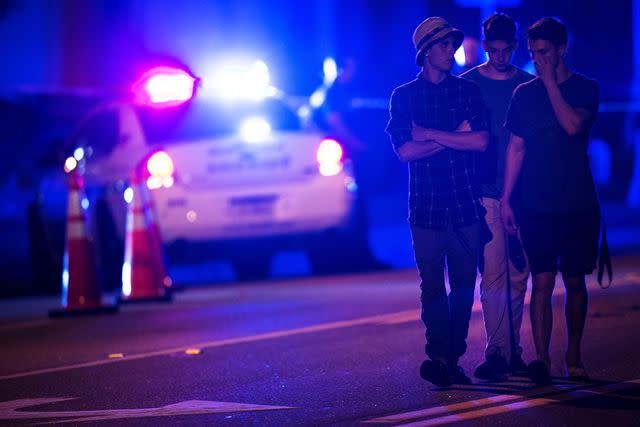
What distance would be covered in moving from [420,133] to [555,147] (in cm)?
63

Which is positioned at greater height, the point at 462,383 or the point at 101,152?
the point at 101,152

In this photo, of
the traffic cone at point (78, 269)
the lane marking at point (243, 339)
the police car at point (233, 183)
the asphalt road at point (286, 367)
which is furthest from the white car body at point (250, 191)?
the lane marking at point (243, 339)

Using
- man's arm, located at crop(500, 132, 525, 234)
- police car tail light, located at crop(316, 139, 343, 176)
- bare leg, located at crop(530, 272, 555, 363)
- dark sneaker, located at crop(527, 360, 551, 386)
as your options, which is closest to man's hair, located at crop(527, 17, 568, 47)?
man's arm, located at crop(500, 132, 525, 234)

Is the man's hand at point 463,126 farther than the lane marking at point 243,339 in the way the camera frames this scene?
No

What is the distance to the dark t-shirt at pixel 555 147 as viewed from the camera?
698cm

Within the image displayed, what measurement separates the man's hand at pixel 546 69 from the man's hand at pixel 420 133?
23.2 inches

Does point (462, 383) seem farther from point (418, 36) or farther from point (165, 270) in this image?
point (165, 270)

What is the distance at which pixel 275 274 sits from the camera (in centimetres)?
1484

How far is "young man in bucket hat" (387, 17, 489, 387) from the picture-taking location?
23.1ft

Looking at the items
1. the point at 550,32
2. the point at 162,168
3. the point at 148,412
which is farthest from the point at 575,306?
the point at 162,168

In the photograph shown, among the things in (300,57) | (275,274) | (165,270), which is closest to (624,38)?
(300,57)

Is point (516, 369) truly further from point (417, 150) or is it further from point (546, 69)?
point (546, 69)

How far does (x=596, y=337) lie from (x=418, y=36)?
2204mm

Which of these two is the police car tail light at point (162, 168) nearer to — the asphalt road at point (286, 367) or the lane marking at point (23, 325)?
the asphalt road at point (286, 367)
